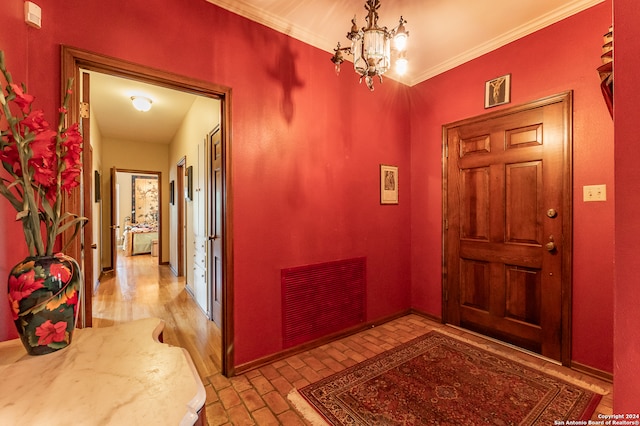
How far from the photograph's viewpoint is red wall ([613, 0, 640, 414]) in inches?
27.1

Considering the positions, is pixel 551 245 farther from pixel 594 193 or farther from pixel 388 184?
pixel 388 184

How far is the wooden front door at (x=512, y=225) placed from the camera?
7.32 ft

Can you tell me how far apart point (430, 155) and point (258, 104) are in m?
1.98

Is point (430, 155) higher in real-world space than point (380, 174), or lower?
higher

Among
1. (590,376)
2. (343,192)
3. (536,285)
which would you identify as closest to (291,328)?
(343,192)

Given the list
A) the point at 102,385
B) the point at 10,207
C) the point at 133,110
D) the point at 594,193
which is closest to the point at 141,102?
the point at 133,110

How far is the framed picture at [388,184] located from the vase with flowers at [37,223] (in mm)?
2586

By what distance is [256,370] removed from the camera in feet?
7.11

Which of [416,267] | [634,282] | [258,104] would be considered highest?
[258,104]

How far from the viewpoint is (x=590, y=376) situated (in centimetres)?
206

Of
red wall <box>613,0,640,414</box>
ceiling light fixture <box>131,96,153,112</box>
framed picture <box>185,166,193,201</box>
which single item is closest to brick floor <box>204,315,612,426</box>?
red wall <box>613,0,640,414</box>

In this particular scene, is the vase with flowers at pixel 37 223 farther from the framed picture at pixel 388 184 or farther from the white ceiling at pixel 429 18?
the framed picture at pixel 388 184

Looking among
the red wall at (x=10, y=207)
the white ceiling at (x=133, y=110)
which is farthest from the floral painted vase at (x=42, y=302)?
the white ceiling at (x=133, y=110)

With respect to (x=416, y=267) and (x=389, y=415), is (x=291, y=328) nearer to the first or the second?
(x=389, y=415)
